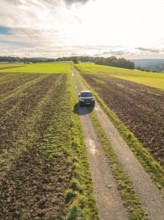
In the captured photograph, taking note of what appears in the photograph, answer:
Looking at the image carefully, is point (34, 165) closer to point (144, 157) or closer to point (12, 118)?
point (144, 157)

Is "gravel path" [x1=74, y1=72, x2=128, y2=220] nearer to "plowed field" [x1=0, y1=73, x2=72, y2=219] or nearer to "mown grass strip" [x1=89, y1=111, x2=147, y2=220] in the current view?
"mown grass strip" [x1=89, y1=111, x2=147, y2=220]

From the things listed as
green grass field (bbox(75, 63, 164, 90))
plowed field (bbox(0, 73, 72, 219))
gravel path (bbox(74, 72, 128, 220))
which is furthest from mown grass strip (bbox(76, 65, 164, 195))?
green grass field (bbox(75, 63, 164, 90))

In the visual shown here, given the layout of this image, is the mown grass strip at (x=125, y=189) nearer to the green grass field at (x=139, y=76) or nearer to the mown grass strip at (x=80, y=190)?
the mown grass strip at (x=80, y=190)

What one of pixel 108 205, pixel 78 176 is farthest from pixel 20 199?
pixel 108 205

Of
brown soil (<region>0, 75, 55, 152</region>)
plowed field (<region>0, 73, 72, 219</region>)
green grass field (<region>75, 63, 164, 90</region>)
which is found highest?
green grass field (<region>75, 63, 164, 90</region>)

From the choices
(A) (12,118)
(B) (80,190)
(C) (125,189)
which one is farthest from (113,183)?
(A) (12,118)

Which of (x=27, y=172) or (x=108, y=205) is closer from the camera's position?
(x=108, y=205)

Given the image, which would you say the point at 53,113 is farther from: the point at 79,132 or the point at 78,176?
the point at 78,176
